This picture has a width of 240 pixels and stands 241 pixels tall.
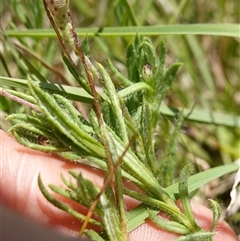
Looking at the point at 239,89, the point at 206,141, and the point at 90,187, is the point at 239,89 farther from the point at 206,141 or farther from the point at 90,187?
the point at 90,187

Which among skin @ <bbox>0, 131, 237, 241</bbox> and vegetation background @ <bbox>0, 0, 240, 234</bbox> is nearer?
skin @ <bbox>0, 131, 237, 241</bbox>

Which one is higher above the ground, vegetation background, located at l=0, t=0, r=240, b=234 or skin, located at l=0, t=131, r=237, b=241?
vegetation background, located at l=0, t=0, r=240, b=234

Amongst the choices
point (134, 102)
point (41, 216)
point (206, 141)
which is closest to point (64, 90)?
point (134, 102)

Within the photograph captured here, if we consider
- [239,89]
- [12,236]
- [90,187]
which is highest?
[239,89]

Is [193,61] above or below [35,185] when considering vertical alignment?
above

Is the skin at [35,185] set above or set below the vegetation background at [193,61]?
below
